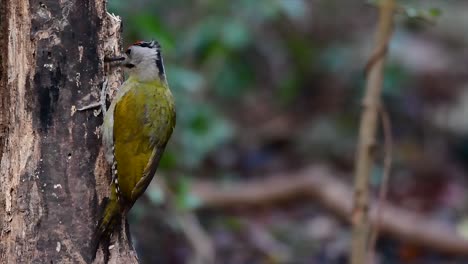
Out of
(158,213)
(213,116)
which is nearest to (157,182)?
(158,213)

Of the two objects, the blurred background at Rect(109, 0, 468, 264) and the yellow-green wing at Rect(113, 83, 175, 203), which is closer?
the yellow-green wing at Rect(113, 83, 175, 203)

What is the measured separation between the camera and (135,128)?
4.71m

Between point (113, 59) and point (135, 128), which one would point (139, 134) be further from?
point (113, 59)

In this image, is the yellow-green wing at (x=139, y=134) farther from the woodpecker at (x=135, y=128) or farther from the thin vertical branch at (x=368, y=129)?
the thin vertical branch at (x=368, y=129)

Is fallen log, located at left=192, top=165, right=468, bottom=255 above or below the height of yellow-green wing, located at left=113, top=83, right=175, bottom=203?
below

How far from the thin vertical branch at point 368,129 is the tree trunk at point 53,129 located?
7.61 ft

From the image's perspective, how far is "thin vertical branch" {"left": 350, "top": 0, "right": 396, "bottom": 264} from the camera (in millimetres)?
6312

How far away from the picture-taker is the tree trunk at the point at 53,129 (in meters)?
4.42

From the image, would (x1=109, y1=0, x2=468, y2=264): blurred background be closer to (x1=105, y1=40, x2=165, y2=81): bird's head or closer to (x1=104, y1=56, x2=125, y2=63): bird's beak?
(x1=105, y1=40, x2=165, y2=81): bird's head

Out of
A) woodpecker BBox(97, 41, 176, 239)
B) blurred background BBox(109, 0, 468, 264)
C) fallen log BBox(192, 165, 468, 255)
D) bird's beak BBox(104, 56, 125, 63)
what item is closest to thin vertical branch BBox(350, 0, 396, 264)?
blurred background BBox(109, 0, 468, 264)

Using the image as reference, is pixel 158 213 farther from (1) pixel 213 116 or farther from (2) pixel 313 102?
(2) pixel 313 102

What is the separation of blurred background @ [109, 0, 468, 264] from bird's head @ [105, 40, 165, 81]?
1318 mm

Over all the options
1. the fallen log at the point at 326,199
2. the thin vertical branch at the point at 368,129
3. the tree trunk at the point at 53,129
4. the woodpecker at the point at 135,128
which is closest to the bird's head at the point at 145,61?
the woodpecker at the point at 135,128

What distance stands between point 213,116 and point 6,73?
139 inches
